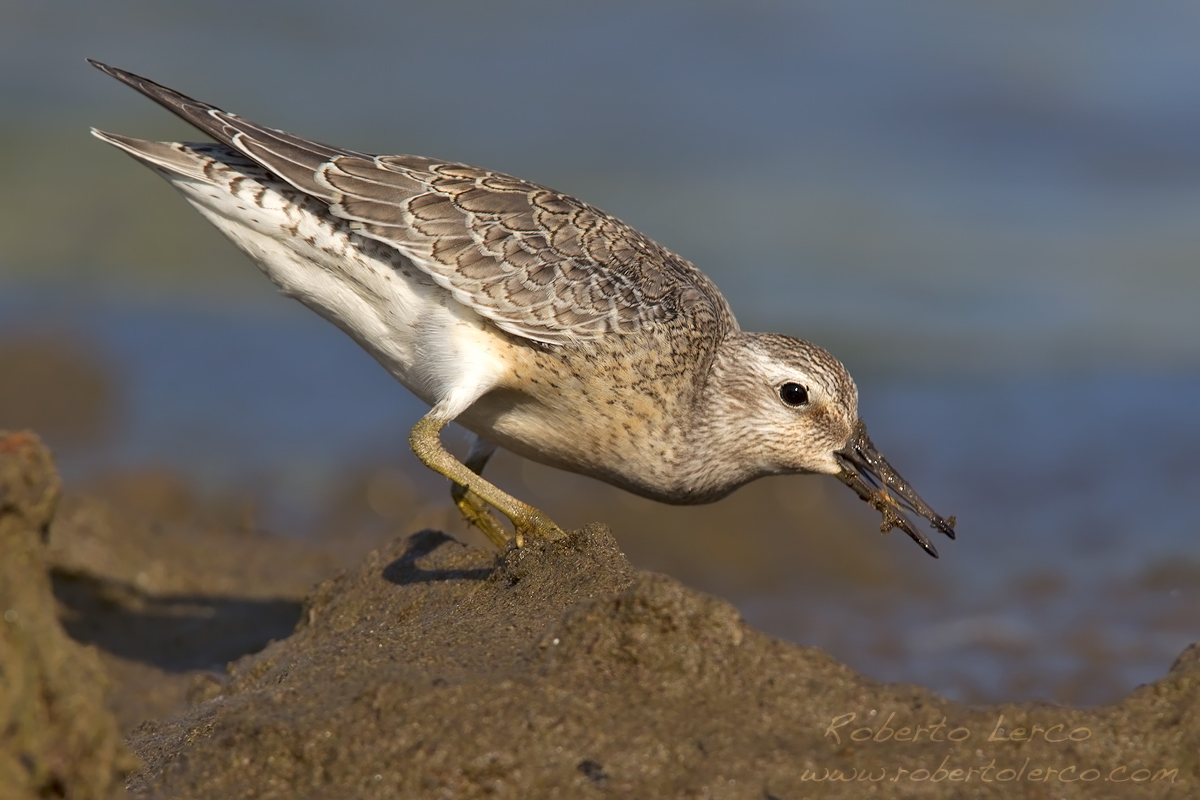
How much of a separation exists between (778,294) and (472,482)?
9795 millimetres

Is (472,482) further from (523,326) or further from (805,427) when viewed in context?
(805,427)

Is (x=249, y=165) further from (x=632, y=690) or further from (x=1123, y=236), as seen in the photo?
(x=1123, y=236)

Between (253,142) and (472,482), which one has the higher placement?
(253,142)

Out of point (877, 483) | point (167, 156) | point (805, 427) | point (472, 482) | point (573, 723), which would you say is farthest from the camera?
point (167, 156)

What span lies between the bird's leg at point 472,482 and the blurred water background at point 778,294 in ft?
4.80

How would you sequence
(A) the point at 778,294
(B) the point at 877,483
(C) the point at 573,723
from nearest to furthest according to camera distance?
(C) the point at 573,723 → (B) the point at 877,483 → (A) the point at 778,294

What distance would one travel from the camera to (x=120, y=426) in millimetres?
11531

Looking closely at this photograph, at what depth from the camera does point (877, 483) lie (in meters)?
6.66

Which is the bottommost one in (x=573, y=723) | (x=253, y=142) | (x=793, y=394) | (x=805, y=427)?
(x=573, y=723)

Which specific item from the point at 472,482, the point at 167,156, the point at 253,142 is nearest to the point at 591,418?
the point at 472,482

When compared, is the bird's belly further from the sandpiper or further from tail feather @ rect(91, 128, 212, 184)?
tail feather @ rect(91, 128, 212, 184)

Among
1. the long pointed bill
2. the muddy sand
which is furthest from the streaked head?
the muddy sand

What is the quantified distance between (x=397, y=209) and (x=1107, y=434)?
7821mm

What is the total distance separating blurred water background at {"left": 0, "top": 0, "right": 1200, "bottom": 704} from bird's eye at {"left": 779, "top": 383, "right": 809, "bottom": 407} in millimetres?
2072
